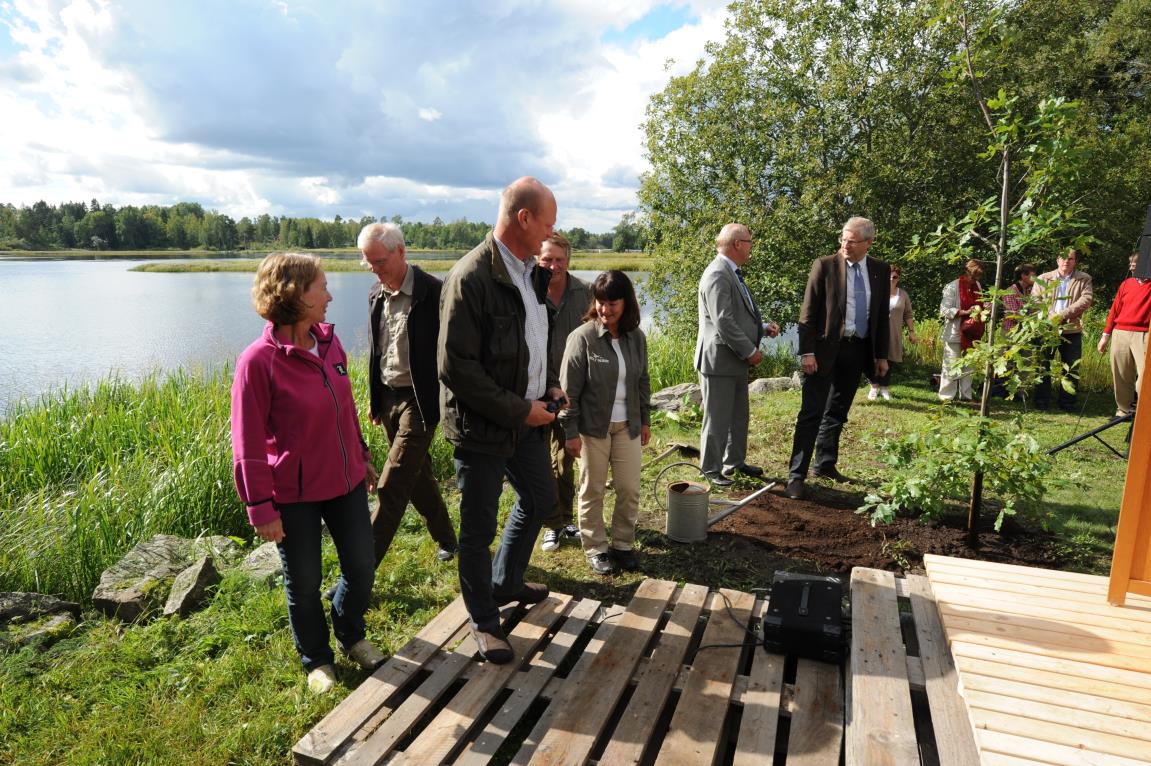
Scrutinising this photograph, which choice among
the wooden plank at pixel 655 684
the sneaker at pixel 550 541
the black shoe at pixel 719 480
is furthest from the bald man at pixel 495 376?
the black shoe at pixel 719 480

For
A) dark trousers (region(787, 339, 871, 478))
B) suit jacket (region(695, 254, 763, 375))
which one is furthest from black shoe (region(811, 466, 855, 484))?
suit jacket (region(695, 254, 763, 375))

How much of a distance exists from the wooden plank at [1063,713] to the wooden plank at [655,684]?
3.44ft

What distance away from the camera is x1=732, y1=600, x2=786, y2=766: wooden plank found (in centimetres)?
224

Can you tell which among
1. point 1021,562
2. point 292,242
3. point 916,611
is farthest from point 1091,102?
point 292,242

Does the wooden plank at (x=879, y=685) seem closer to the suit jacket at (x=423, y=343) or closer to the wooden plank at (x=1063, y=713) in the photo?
the wooden plank at (x=1063, y=713)

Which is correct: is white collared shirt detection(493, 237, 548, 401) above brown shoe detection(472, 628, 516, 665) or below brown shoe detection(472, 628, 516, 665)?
above

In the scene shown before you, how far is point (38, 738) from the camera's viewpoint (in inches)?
103

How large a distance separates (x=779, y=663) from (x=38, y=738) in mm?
2981

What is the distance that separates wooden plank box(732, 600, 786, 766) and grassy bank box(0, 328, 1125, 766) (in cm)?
107

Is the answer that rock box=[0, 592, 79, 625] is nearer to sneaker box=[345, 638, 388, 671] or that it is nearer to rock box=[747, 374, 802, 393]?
sneaker box=[345, 638, 388, 671]

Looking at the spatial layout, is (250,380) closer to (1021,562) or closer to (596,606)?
(596,606)

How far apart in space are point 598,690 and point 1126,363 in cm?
701

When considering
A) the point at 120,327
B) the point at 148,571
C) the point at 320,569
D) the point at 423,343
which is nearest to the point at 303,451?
the point at 320,569

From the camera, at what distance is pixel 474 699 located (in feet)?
8.49
